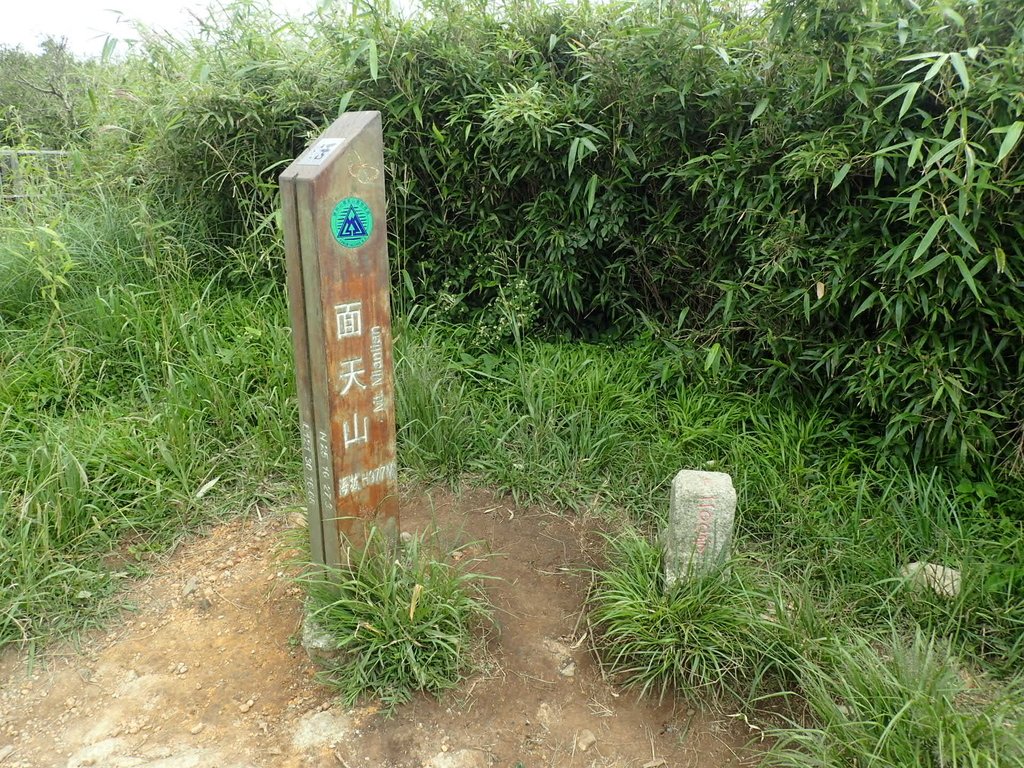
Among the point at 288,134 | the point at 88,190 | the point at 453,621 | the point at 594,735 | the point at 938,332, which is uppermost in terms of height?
the point at 288,134

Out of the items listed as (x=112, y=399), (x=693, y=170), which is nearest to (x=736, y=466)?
(x=693, y=170)

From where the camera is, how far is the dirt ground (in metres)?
2.16

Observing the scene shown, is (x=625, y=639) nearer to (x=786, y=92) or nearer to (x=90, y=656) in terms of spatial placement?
(x=90, y=656)

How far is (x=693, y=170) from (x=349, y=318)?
1.89 meters

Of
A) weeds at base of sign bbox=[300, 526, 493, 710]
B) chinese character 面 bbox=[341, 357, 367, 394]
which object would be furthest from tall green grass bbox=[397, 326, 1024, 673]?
chinese character 面 bbox=[341, 357, 367, 394]

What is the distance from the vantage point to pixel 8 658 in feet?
8.25

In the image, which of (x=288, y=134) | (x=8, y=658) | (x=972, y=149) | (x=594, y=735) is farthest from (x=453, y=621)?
(x=288, y=134)

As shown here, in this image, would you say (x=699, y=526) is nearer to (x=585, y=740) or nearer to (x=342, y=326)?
(x=585, y=740)

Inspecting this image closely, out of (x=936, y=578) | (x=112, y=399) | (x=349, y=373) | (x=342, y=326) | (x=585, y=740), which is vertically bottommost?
(x=585, y=740)

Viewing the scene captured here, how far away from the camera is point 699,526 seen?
8.14 feet

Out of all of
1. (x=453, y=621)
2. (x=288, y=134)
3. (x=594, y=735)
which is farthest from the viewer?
(x=288, y=134)

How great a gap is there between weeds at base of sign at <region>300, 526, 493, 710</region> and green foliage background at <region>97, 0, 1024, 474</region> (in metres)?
1.71

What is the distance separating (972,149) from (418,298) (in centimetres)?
267

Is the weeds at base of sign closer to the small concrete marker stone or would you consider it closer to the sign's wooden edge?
the sign's wooden edge
